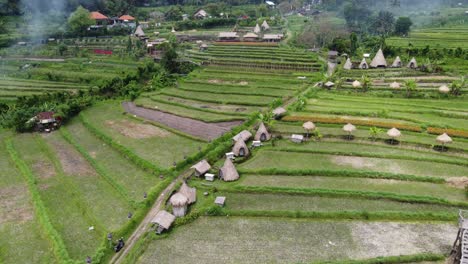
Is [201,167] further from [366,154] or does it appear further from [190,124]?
[366,154]

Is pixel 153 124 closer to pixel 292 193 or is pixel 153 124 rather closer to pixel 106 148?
pixel 106 148

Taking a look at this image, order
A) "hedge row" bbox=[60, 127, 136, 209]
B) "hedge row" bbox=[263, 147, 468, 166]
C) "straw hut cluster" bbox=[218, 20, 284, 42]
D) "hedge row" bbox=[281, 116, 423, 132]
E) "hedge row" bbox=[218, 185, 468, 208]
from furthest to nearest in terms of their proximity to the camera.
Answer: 1. "straw hut cluster" bbox=[218, 20, 284, 42]
2. "hedge row" bbox=[281, 116, 423, 132]
3. "hedge row" bbox=[263, 147, 468, 166]
4. "hedge row" bbox=[60, 127, 136, 209]
5. "hedge row" bbox=[218, 185, 468, 208]

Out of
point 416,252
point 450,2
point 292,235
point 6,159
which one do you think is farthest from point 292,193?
point 450,2

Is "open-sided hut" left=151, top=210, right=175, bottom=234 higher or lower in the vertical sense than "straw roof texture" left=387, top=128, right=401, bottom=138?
lower

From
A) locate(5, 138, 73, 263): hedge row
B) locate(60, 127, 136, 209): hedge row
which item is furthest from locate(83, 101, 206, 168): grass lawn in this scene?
locate(5, 138, 73, 263): hedge row

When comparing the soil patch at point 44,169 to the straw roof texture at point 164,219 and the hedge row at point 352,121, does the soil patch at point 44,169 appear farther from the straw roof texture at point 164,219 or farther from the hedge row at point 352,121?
the hedge row at point 352,121

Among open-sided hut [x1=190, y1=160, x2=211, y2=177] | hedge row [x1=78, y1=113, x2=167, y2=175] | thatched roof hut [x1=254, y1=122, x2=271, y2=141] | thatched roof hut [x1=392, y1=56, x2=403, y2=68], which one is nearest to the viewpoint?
open-sided hut [x1=190, y1=160, x2=211, y2=177]

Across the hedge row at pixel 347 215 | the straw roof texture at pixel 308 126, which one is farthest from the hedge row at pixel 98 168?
the straw roof texture at pixel 308 126

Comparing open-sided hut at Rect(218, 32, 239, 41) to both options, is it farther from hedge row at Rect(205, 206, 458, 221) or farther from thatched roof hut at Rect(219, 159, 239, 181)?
hedge row at Rect(205, 206, 458, 221)
